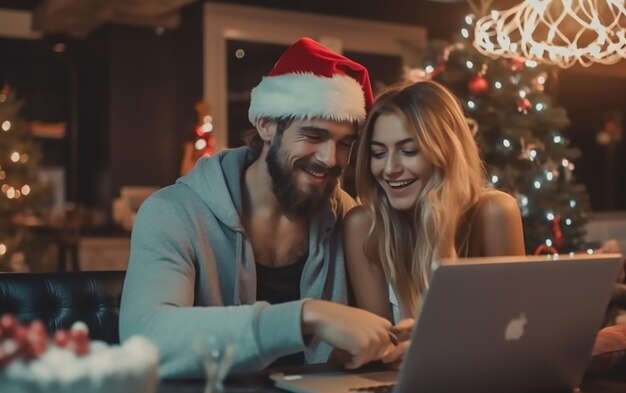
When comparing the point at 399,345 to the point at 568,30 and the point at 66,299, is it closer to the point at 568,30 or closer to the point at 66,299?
the point at 66,299

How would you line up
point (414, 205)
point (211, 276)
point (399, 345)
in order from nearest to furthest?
point (399, 345)
point (211, 276)
point (414, 205)

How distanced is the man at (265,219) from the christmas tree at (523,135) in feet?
7.57

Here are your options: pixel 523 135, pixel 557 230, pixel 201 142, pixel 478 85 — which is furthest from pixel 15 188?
pixel 557 230

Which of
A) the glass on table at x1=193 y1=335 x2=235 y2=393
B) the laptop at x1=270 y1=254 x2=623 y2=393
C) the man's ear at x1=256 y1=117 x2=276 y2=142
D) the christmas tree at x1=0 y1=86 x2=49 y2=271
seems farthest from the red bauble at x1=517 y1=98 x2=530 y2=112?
the christmas tree at x1=0 y1=86 x2=49 y2=271

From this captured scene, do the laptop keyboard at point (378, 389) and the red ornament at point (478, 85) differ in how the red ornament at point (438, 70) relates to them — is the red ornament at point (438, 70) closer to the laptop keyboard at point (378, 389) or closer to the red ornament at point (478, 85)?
the red ornament at point (478, 85)

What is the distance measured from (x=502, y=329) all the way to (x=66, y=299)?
109 cm

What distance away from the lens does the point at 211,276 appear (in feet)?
6.18

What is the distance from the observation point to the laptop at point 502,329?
4.15ft

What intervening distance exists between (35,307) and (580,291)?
1.19 m

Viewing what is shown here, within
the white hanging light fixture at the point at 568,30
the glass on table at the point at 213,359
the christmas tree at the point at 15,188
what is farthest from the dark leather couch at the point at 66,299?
the christmas tree at the point at 15,188

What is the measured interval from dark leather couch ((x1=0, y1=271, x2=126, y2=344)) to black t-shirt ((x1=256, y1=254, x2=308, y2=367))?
13.5 inches

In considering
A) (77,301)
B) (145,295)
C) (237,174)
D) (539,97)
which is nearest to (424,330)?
(145,295)

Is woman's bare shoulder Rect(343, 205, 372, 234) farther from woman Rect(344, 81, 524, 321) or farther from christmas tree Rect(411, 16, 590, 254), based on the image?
christmas tree Rect(411, 16, 590, 254)

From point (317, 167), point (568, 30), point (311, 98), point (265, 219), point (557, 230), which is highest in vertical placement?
point (568, 30)
